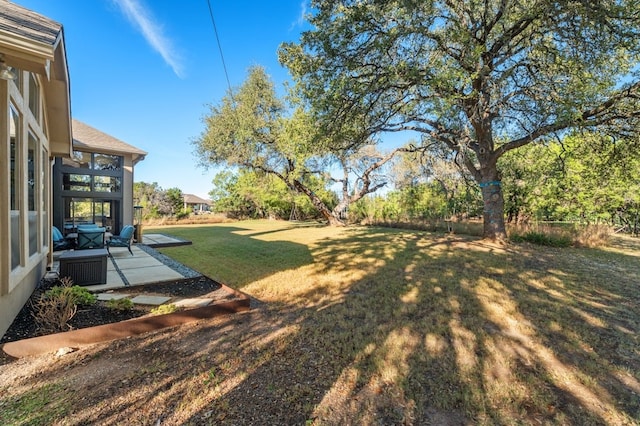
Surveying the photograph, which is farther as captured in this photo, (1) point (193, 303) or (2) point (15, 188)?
(1) point (193, 303)

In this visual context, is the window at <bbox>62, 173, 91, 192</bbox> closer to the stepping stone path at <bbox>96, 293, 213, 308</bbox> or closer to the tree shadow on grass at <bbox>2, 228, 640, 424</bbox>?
the stepping stone path at <bbox>96, 293, 213, 308</bbox>

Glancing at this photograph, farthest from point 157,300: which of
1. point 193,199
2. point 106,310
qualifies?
point 193,199

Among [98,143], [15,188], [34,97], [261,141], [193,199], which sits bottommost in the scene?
[15,188]

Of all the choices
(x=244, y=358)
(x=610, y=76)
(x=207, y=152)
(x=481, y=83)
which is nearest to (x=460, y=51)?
(x=481, y=83)

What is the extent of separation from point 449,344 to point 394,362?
71 cm

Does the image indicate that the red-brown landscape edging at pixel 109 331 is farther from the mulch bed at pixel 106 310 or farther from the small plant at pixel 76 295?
the small plant at pixel 76 295

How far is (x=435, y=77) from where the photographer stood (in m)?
5.85

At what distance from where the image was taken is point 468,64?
626 centimetres

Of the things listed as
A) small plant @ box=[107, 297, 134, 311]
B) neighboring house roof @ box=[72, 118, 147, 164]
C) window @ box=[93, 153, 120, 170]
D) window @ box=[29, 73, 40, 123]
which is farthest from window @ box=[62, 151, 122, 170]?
small plant @ box=[107, 297, 134, 311]

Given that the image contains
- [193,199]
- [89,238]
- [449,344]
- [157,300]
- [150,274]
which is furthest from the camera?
[193,199]

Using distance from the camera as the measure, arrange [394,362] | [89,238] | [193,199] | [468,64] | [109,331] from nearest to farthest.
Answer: [394,362], [109,331], [468,64], [89,238], [193,199]

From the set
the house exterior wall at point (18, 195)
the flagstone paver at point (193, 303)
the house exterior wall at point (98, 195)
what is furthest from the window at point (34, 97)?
the house exterior wall at point (98, 195)

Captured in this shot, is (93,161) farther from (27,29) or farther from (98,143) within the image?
(27,29)

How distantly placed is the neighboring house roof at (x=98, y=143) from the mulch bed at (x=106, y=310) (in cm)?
705
